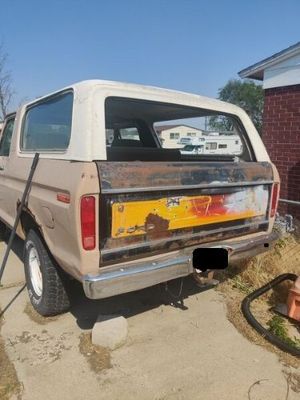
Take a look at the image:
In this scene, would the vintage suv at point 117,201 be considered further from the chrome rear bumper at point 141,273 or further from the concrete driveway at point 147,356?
the concrete driveway at point 147,356

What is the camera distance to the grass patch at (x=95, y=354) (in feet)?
9.41

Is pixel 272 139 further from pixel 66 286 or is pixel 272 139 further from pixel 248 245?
pixel 66 286

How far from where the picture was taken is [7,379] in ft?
8.88

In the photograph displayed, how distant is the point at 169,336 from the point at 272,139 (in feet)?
13.8

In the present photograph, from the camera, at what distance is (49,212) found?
2.99m

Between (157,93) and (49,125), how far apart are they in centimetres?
106

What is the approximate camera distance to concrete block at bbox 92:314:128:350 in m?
3.09

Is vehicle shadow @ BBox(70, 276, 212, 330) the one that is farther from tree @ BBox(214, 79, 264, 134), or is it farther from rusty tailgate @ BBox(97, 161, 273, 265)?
tree @ BBox(214, 79, 264, 134)

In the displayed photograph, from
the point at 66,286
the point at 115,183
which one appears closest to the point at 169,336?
the point at 66,286

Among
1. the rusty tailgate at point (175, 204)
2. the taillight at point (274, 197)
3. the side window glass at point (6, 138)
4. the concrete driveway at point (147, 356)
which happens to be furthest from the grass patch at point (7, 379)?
the taillight at point (274, 197)

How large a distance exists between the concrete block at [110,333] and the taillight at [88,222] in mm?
876

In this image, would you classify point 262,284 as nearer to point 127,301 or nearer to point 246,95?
point 127,301

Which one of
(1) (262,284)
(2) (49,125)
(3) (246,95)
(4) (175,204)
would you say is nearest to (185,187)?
(4) (175,204)

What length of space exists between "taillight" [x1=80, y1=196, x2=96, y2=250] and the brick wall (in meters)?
4.27
